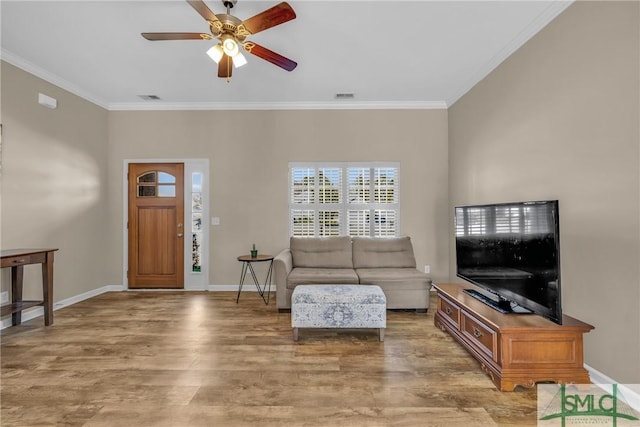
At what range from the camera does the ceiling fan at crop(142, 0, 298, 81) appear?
2.17 meters

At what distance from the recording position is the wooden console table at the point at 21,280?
309cm

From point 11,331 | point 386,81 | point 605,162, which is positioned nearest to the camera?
point 605,162

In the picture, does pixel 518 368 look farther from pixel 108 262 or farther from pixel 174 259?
pixel 108 262

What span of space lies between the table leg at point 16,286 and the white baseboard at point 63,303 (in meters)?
0.06

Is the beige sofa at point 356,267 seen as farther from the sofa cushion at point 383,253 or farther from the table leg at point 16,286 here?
the table leg at point 16,286

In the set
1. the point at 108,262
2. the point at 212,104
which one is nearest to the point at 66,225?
the point at 108,262

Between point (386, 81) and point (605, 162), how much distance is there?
259cm

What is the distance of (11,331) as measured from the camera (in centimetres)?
320

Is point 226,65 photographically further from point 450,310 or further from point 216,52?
point 450,310

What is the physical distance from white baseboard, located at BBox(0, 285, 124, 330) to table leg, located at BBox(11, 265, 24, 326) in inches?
2.2

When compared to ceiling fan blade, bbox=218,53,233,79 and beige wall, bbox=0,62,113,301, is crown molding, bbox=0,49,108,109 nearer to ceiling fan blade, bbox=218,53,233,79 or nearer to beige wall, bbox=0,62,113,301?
beige wall, bbox=0,62,113,301

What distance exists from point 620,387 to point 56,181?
588cm

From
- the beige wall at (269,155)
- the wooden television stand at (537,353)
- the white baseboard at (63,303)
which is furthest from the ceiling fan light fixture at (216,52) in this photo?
the white baseboard at (63,303)

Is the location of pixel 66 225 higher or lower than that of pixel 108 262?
higher
